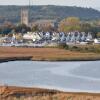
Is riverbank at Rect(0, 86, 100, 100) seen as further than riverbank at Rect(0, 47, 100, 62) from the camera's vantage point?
No

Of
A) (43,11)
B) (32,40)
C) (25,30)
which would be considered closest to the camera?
(32,40)

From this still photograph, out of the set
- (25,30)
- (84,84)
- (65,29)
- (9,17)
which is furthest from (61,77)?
(9,17)

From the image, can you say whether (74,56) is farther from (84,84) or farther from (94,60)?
(84,84)

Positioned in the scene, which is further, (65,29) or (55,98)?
(65,29)

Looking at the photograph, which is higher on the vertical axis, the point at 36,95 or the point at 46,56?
the point at 36,95

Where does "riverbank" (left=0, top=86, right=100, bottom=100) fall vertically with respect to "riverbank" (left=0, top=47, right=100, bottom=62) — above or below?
above

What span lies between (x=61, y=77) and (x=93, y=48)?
100 ft

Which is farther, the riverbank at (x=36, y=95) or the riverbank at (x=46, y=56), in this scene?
the riverbank at (x=46, y=56)

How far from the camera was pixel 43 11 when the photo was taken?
654ft

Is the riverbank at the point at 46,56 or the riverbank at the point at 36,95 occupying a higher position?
the riverbank at the point at 36,95

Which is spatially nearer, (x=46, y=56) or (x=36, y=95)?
(x=36, y=95)

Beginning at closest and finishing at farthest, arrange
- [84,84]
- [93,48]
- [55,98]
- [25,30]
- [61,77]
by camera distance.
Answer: [55,98] < [84,84] < [61,77] < [93,48] < [25,30]

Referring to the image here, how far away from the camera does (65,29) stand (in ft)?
327

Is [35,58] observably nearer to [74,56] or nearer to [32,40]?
[74,56]
